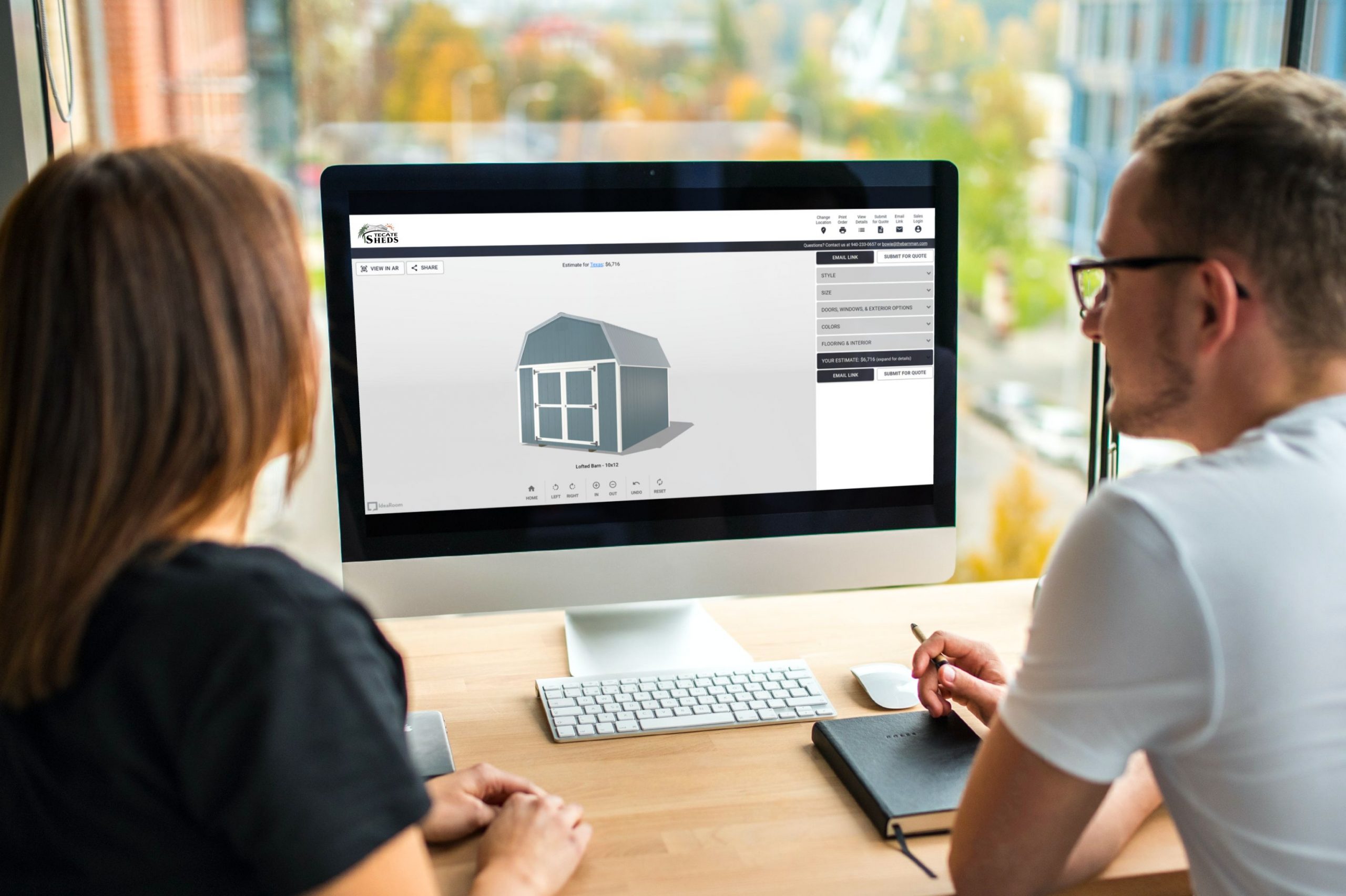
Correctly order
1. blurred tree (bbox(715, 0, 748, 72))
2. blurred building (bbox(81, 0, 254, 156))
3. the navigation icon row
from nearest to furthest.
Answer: the navigation icon row, blurred building (bbox(81, 0, 254, 156)), blurred tree (bbox(715, 0, 748, 72))

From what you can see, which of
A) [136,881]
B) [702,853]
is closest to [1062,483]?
[702,853]

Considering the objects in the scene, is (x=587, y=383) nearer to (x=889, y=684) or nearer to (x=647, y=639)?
(x=647, y=639)

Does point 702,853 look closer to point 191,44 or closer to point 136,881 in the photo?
point 136,881

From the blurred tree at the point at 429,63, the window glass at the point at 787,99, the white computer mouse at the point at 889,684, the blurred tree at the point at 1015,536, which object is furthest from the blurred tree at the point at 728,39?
the white computer mouse at the point at 889,684

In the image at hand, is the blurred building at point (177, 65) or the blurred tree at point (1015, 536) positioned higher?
the blurred building at point (177, 65)

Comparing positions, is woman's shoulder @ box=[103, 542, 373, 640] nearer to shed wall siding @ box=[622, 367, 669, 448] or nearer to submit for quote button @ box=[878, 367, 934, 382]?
shed wall siding @ box=[622, 367, 669, 448]

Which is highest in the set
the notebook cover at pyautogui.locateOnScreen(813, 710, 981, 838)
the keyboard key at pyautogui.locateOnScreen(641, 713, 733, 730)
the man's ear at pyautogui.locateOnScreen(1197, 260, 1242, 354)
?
the man's ear at pyautogui.locateOnScreen(1197, 260, 1242, 354)

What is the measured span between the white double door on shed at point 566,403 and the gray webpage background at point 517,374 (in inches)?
0.8

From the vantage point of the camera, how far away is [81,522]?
2.09ft

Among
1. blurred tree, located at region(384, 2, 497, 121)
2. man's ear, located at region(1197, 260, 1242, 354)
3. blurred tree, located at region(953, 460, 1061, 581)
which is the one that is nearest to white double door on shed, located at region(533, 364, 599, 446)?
man's ear, located at region(1197, 260, 1242, 354)

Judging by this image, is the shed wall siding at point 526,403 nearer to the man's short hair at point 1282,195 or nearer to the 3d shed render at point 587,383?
the 3d shed render at point 587,383

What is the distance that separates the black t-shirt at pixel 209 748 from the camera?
597mm

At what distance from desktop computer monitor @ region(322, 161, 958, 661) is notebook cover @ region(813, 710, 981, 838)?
0.23 m

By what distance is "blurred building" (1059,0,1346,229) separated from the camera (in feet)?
9.88
